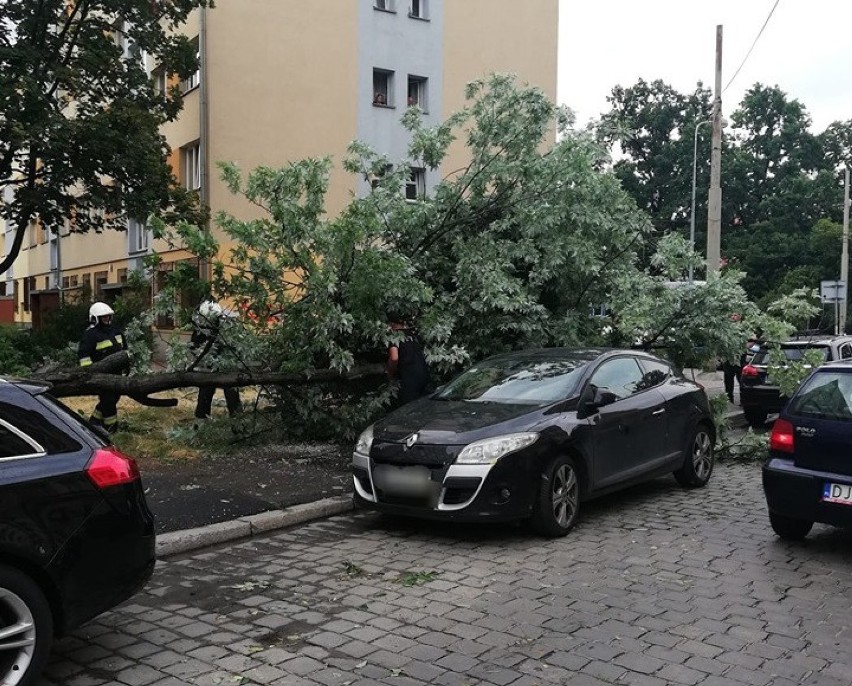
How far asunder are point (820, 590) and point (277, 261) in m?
6.06

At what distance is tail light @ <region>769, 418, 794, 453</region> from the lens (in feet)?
19.6

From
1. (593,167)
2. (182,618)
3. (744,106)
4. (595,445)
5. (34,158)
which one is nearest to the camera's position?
(182,618)

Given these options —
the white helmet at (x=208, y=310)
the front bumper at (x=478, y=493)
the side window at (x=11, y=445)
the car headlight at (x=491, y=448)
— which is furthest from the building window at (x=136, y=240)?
the side window at (x=11, y=445)

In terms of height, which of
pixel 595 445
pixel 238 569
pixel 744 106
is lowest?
pixel 238 569

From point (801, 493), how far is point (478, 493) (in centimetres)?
225

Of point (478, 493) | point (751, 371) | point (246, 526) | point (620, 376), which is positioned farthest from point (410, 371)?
point (751, 371)

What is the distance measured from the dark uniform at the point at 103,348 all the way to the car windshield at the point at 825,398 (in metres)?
7.58

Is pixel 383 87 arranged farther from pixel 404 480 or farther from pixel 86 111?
pixel 404 480

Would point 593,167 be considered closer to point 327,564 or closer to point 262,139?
point 327,564

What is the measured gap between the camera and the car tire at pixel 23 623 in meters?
3.48

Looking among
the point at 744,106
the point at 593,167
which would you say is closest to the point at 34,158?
the point at 593,167

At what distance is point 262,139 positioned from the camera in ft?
76.4

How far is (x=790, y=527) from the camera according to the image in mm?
6238

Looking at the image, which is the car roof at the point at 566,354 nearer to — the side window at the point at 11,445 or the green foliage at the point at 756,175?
the side window at the point at 11,445
